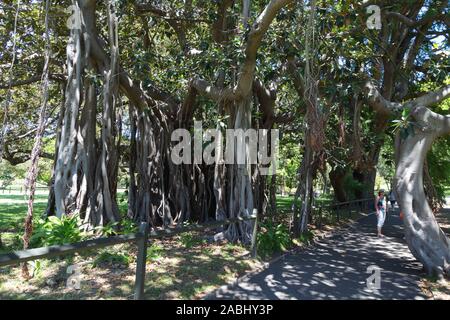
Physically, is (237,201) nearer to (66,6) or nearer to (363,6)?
(363,6)

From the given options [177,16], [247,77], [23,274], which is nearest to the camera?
[23,274]

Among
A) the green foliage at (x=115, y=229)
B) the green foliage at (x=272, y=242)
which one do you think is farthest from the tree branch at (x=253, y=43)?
the green foliage at (x=115, y=229)

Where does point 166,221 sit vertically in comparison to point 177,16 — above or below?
below

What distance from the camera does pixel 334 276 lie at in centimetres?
599

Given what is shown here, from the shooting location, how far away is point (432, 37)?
10.8 m

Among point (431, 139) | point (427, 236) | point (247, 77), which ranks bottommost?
point (427, 236)

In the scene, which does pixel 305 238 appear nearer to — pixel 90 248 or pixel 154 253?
pixel 154 253

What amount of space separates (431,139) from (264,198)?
5495 mm

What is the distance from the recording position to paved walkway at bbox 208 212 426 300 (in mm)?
5043

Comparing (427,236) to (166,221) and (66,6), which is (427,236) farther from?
(66,6)

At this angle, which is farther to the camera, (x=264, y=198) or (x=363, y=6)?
(x=264, y=198)

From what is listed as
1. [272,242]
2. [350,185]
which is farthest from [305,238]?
[350,185]

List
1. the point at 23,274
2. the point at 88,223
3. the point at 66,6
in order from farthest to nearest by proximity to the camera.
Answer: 1. the point at 66,6
2. the point at 88,223
3. the point at 23,274

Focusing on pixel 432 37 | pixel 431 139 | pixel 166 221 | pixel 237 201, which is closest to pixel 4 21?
pixel 166 221
